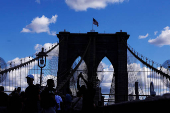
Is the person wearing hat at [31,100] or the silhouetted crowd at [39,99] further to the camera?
the person wearing hat at [31,100]

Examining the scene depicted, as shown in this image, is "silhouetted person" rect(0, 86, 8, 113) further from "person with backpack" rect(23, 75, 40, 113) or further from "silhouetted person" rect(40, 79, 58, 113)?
"silhouetted person" rect(40, 79, 58, 113)

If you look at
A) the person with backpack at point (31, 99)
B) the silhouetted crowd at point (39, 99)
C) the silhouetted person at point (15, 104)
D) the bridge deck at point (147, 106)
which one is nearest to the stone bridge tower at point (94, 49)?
the silhouetted crowd at point (39, 99)

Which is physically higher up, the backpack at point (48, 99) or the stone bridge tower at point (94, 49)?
the stone bridge tower at point (94, 49)

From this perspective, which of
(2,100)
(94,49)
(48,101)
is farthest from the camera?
(94,49)

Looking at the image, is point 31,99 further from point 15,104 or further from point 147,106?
point 147,106

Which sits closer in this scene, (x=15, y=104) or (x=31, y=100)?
(x=31, y=100)

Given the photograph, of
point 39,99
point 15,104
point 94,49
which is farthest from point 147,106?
point 94,49

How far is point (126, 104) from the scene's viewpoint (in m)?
5.85

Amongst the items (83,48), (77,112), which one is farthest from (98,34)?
(77,112)

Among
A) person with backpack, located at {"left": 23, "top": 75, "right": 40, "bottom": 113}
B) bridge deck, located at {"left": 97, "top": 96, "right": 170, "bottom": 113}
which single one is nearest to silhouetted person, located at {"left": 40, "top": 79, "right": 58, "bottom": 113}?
person with backpack, located at {"left": 23, "top": 75, "right": 40, "bottom": 113}

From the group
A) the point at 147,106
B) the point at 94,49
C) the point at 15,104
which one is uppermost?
the point at 94,49

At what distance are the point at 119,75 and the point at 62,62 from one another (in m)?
7.40

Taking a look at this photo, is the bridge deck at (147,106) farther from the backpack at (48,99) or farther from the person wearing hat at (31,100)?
the person wearing hat at (31,100)

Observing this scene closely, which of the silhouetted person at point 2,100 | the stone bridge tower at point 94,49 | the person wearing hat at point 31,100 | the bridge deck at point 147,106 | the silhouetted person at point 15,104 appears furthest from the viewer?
the stone bridge tower at point 94,49
